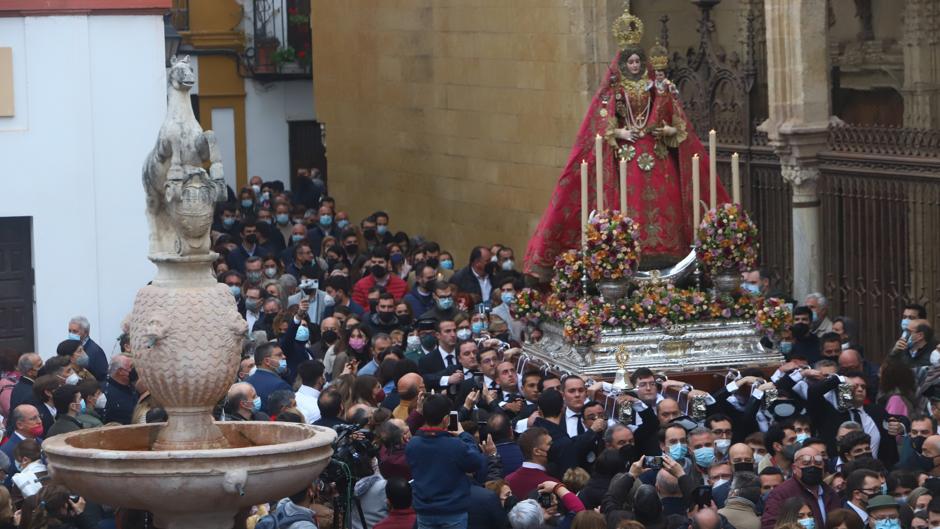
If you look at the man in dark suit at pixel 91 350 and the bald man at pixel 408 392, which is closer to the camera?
the bald man at pixel 408 392

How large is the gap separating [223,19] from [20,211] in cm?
1449

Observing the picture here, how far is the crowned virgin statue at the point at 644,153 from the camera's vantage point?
15078mm

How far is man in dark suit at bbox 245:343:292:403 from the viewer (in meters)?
13.2

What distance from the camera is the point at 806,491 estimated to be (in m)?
10.2

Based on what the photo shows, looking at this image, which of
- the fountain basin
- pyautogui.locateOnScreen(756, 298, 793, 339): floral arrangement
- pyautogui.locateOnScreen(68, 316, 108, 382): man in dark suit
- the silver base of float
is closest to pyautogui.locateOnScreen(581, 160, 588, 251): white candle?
the silver base of float

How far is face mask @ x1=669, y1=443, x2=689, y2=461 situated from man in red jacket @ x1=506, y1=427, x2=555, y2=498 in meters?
0.62

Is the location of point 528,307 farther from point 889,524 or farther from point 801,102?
point 889,524

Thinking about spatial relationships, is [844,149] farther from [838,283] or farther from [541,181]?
[541,181]

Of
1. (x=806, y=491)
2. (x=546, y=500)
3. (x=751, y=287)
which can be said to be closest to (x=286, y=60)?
(x=751, y=287)

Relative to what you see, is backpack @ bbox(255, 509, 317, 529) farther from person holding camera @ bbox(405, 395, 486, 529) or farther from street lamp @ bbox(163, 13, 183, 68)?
street lamp @ bbox(163, 13, 183, 68)

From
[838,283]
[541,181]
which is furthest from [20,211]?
[838,283]

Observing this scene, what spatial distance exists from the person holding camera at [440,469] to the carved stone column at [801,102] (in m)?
7.61

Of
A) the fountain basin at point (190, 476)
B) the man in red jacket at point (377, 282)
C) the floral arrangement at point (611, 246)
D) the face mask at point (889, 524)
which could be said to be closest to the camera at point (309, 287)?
the man in red jacket at point (377, 282)

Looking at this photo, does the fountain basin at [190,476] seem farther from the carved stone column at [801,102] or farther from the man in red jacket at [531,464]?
the carved stone column at [801,102]
